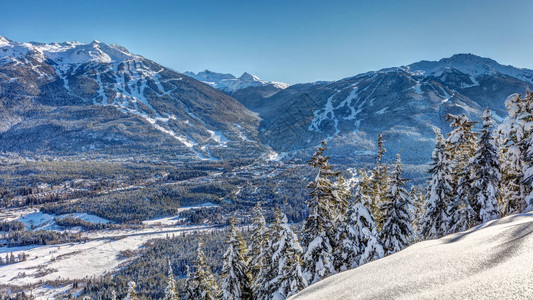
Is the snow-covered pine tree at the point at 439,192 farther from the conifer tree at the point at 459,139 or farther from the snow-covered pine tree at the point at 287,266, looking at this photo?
the snow-covered pine tree at the point at 287,266

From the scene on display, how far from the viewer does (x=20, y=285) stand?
96.5 meters

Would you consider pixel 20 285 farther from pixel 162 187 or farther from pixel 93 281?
pixel 162 187

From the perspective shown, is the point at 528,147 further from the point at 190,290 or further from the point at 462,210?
the point at 190,290

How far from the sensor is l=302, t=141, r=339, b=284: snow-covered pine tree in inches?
628

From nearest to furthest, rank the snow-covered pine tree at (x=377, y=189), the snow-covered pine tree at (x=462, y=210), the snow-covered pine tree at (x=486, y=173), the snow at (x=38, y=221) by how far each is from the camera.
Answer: the snow-covered pine tree at (x=486, y=173) < the snow-covered pine tree at (x=462, y=210) < the snow-covered pine tree at (x=377, y=189) < the snow at (x=38, y=221)

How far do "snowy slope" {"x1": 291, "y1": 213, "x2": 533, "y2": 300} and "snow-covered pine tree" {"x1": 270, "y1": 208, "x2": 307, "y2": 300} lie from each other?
379 inches

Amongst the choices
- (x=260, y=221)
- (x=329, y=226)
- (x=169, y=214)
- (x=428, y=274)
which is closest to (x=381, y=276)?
(x=428, y=274)

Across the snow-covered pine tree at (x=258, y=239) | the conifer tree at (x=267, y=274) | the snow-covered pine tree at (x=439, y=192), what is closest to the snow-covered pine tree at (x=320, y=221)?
the conifer tree at (x=267, y=274)

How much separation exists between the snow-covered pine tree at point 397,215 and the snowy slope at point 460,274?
13298 mm

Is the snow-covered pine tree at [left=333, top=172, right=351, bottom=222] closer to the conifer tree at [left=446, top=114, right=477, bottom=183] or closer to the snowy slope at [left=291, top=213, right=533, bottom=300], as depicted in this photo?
the conifer tree at [left=446, top=114, right=477, bottom=183]


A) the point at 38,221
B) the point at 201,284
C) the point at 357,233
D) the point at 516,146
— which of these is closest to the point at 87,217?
the point at 38,221

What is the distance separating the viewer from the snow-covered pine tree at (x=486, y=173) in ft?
55.3

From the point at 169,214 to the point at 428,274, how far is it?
185419mm

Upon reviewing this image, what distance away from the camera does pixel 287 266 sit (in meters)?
16.0
